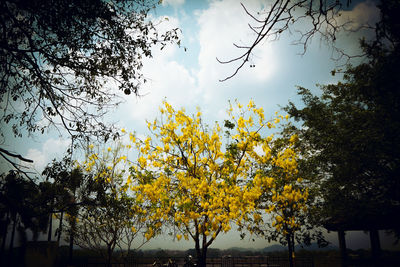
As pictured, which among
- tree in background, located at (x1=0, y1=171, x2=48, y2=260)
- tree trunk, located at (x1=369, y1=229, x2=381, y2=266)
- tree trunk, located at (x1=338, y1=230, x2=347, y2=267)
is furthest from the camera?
tree trunk, located at (x1=338, y1=230, x2=347, y2=267)

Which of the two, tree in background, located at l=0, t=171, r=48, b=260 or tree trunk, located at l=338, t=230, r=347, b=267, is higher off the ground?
tree in background, located at l=0, t=171, r=48, b=260

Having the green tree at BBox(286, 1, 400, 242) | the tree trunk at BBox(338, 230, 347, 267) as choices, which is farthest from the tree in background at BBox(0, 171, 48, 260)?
the tree trunk at BBox(338, 230, 347, 267)

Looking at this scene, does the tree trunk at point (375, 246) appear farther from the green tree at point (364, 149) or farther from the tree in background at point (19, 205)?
the tree in background at point (19, 205)

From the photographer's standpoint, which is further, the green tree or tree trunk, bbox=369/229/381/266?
tree trunk, bbox=369/229/381/266

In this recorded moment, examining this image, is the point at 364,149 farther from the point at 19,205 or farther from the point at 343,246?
the point at 19,205

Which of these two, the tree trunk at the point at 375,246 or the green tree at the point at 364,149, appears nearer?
the green tree at the point at 364,149

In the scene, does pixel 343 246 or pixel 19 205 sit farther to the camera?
pixel 343 246

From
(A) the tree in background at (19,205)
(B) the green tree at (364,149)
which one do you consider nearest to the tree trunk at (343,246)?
(B) the green tree at (364,149)

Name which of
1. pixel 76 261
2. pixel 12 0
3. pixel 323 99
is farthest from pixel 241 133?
pixel 76 261

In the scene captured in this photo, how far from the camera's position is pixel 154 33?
5332 mm

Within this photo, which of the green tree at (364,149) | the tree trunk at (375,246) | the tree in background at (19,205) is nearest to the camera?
the tree in background at (19,205)

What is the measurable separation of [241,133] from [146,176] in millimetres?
3752

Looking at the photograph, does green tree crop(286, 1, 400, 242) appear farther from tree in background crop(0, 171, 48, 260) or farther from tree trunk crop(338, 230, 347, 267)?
tree in background crop(0, 171, 48, 260)

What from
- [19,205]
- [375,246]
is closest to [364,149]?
[375,246]
